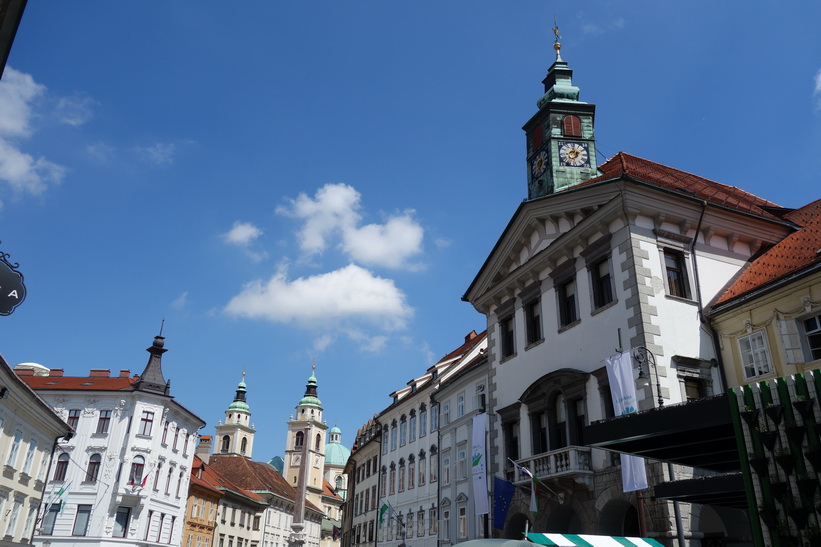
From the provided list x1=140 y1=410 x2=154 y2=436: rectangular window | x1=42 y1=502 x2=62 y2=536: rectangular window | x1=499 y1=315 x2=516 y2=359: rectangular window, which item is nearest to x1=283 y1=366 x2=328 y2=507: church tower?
x1=140 y1=410 x2=154 y2=436: rectangular window

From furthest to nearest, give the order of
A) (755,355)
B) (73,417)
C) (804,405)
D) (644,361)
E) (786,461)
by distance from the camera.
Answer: (73,417) < (755,355) < (644,361) < (786,461) < (804,405)

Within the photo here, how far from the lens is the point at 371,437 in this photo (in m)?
58.3

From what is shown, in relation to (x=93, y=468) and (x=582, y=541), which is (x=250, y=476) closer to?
(x=93, y=468)

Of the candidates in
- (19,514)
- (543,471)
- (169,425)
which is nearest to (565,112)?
(543,471)

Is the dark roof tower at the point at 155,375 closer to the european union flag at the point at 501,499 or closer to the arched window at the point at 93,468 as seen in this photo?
the arched window at the point at 93,468

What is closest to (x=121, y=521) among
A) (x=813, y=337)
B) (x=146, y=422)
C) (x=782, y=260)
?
(x=146, y=422)

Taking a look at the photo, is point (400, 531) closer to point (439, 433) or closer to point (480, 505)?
point (439, 433)

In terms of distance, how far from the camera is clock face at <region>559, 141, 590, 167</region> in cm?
2841

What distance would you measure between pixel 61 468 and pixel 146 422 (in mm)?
6732

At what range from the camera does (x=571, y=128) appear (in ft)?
95.7

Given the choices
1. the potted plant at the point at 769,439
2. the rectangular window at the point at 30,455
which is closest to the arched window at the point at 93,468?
the rectangular window at the point at 30,455

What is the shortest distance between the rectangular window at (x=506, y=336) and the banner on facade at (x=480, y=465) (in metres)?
2.98

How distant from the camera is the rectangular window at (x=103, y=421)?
52.8 m

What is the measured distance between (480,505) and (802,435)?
61.5ft
